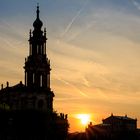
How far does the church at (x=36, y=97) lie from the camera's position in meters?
110

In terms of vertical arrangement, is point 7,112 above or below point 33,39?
below

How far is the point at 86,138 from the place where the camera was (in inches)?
5935

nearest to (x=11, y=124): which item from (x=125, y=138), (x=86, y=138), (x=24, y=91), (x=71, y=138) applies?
(x=24, y=91)

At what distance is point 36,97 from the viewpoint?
115562mm

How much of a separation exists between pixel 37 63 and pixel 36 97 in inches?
221

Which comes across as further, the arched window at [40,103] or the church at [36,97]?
the arched window at [40,103]

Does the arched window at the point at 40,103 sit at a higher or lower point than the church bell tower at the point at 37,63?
lower

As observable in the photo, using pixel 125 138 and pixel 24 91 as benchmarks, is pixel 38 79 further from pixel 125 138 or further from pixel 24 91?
pixel 125 138

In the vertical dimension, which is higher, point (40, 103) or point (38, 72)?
point (38, 72)

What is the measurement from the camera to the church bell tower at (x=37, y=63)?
379 ft

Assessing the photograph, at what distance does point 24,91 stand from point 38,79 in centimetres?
304

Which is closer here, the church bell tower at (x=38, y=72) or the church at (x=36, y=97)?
the church at (x=36, y=97)

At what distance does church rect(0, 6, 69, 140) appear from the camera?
110 meters

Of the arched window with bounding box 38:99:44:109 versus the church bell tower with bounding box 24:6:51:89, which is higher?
the church bell tower with bounding box 24:6:51:89
